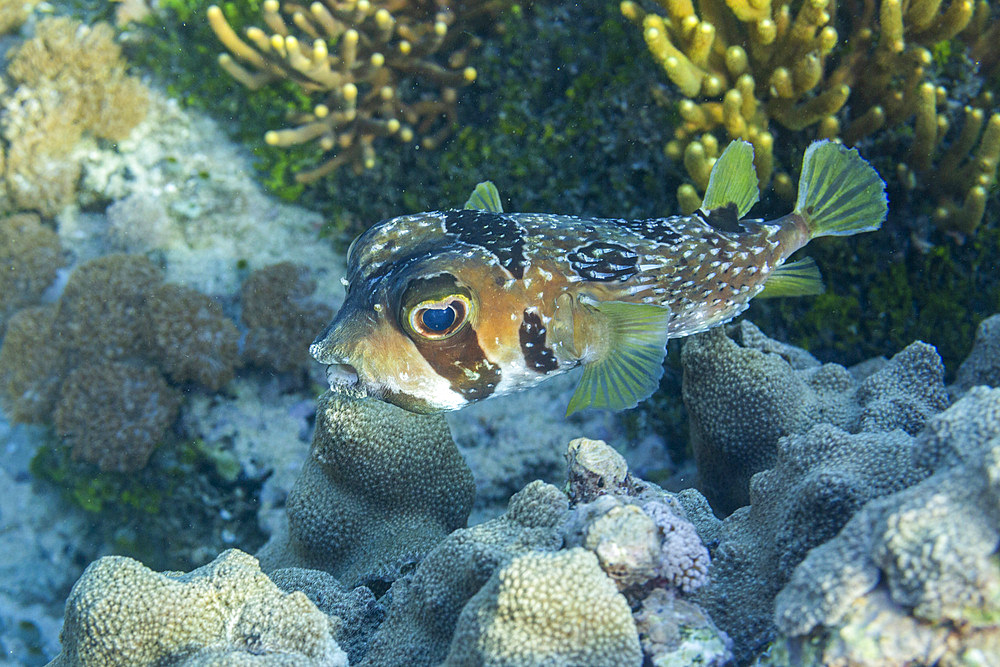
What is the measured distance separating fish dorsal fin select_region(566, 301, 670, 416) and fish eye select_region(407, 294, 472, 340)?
65 cm

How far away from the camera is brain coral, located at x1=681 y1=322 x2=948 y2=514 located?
3377 millimetres

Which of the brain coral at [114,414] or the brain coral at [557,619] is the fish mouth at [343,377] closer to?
the brain coral at [557,619]

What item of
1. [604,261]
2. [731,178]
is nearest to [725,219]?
[731,178]

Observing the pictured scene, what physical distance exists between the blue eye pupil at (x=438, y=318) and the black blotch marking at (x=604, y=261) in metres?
0.70

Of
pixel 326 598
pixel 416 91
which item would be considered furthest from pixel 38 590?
pixel 416 91

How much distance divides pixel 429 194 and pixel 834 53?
3.38 metres

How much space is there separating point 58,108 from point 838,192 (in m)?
7.21

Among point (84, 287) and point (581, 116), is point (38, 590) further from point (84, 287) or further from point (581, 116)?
point (581, 116)

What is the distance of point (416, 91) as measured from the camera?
6.05 metres

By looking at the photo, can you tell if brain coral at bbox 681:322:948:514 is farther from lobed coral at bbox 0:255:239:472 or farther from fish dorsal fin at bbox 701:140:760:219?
lobed coral at bbox 0:255:239:472

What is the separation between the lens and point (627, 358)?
3.06 meters

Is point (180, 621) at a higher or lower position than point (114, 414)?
higher

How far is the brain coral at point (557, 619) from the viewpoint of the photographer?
184 centimetres

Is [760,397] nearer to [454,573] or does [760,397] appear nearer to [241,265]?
[454,573]
